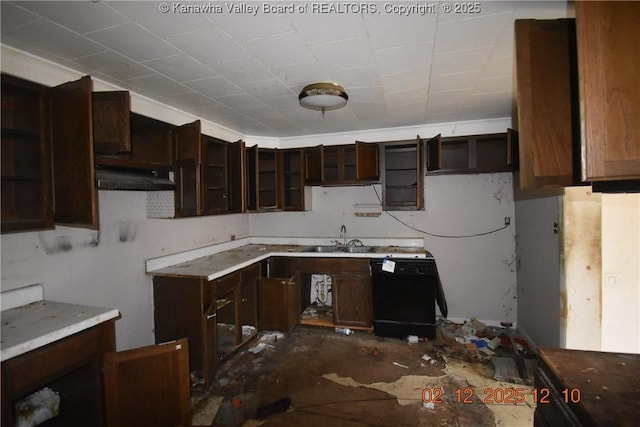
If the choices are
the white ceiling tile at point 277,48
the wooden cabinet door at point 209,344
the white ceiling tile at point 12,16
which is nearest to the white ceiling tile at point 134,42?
the white ceiling tile at point 277,48

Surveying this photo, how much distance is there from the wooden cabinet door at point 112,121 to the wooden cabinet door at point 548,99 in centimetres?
211

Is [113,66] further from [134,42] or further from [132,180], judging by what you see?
[132,180]

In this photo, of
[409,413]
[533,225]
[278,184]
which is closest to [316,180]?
[278,184]

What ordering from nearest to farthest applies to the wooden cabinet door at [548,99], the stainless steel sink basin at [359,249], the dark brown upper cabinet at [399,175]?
the wooden cabinet door at [548,99], the dark brown upper cabinet at [399,175], the stainless steel sink basin at [359,249]

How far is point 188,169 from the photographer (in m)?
2.86

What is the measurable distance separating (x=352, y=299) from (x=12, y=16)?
3384 millimetres

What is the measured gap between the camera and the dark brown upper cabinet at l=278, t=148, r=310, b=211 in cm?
397

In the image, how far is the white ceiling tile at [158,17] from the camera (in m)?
1.41

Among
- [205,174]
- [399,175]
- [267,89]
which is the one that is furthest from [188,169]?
[399,175]

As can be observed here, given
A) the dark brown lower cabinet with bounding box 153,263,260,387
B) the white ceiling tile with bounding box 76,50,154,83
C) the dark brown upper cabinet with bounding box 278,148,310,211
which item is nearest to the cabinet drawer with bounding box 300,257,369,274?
the dark brown upper cabinet with bounding box 278,148,310,211

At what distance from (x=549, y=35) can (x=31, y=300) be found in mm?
3028

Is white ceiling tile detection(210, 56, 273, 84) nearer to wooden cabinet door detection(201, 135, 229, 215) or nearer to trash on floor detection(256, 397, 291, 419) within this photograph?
wooden cabinet door detection(201, 135, 229, 215)

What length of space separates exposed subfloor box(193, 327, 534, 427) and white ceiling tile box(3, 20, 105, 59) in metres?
2.51

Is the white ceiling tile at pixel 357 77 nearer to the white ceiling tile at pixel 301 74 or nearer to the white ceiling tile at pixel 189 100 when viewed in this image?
the white ceiling tile at pixel 301 74
